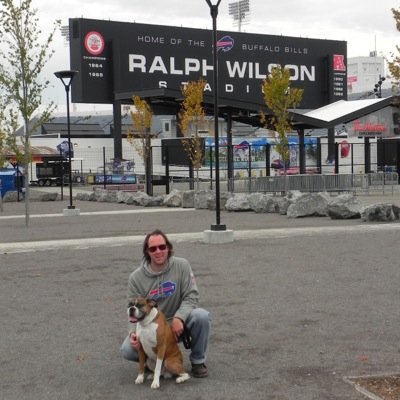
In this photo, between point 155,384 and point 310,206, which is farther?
point 310,206

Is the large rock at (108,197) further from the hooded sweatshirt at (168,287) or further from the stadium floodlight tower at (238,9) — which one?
the stadium floodlight tower at (238,9)

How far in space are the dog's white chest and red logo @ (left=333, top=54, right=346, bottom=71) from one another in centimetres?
5975

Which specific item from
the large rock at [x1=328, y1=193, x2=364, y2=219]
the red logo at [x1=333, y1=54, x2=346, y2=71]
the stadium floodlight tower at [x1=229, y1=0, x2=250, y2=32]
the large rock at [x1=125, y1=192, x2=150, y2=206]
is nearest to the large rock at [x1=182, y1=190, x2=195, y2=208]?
the large rock at [x1=125, y1=192, x2=150, y2=206]

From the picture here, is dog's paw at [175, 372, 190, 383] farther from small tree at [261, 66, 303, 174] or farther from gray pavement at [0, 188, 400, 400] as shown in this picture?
small tree at [261, 66, 303, 174]

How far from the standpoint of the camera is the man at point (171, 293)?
536 cm

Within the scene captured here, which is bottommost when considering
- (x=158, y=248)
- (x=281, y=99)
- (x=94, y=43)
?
(x=158, y=248)

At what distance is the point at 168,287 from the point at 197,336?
0.44m

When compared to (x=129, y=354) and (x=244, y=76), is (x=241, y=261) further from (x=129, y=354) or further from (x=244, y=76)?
(x=244, y=76)

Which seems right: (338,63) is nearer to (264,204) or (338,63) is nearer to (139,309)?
(264,204)

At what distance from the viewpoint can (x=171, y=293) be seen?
17.8 ft

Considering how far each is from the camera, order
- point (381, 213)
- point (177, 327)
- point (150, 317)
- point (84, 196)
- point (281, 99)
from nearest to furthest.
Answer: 1. point (150, 317)
2. point (177, 327)
3. point (381, 213)
4. point (281, 99)
5. point (84, 196)

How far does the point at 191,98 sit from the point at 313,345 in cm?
2618

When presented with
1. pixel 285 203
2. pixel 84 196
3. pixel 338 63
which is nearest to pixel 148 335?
pixel 285 203

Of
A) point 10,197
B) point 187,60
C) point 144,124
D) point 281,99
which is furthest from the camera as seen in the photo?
point 187,60
